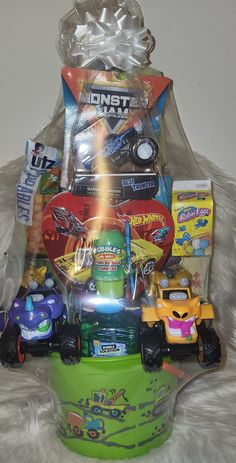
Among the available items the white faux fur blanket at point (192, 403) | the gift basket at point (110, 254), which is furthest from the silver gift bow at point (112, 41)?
the white faux fur blanket at point (192, 403)

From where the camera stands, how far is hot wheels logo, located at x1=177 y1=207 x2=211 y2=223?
2.26 feet

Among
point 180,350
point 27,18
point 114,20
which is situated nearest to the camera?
point 180,350

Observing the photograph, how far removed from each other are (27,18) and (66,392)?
520 millimetres

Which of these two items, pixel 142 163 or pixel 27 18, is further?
pixel 27 18

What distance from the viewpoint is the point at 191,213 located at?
0.69 metres

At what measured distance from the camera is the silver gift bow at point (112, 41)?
2.34ft

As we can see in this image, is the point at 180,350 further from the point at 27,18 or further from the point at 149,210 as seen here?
the point at 27,18

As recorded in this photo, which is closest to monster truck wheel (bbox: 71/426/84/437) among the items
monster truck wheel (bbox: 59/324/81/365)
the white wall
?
monster truck wheel (bbox: 59/324/81/365)

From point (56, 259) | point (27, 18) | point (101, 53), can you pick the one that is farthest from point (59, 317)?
point (27, 18)

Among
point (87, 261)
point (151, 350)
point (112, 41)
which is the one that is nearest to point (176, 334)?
point (151, 350)

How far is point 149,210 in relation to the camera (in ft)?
2.30

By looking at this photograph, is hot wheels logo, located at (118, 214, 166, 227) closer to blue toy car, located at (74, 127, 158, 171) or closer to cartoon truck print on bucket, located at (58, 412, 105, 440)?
blue toy car, located at (74, 127, 158, 171)

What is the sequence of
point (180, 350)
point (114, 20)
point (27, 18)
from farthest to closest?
point (27, 18), point (114, 20), point (180, 350)

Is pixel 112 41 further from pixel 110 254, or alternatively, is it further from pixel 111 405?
pixel 111 405
